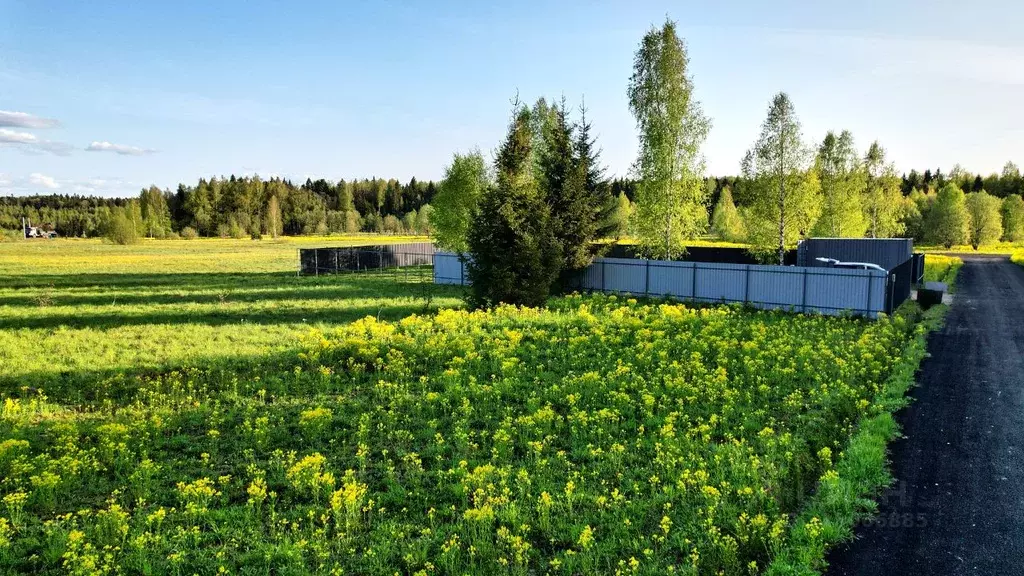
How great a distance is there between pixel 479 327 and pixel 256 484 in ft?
34.5

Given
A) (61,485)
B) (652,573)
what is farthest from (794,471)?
(61,485)

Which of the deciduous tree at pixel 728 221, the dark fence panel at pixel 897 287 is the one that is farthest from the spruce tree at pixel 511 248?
the deciduous tree at pixel 728 221

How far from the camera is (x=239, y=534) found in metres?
6.34

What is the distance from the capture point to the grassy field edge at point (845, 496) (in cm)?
577

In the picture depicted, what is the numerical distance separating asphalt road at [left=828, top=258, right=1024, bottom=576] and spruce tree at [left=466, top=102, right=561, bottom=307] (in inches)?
488

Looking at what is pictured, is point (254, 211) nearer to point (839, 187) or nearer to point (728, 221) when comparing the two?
point (728, 221)

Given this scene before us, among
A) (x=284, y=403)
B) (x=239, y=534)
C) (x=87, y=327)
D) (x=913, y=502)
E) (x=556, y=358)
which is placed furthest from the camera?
(x=87, y=327)

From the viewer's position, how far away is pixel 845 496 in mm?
6910

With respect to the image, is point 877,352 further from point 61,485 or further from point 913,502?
point 61,485

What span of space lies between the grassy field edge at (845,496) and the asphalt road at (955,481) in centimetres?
15

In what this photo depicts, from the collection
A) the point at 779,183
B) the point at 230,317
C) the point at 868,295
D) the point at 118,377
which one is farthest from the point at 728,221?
the point at 118,377

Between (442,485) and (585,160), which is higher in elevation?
(585,160)

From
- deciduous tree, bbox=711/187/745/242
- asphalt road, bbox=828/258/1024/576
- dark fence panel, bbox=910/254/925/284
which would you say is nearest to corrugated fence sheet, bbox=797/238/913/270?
dark fence panel, bbox=910/254/925/284

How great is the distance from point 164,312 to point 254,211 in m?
110
